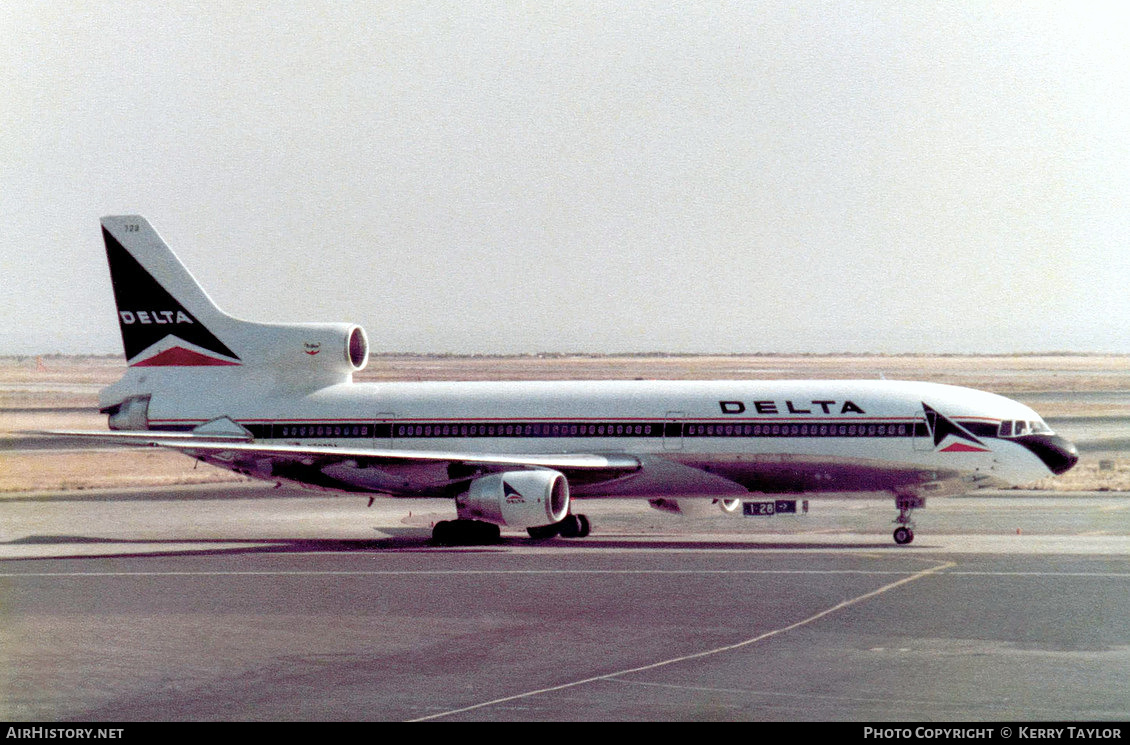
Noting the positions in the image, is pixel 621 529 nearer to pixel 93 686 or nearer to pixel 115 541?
pixel 115 541

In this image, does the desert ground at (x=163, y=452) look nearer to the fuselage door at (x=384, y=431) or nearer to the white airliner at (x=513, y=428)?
the white airliner at (x=513, y=428)

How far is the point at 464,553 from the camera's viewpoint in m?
35.4

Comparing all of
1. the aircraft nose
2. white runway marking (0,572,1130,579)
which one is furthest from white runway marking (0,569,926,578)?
the aircraft nose

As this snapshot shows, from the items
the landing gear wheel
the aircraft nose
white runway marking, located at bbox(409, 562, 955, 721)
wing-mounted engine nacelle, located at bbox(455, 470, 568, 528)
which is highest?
the aircraft nose

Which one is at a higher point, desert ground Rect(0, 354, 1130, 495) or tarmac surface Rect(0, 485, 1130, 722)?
desert ground Rect(0, 354, 1130, 495)

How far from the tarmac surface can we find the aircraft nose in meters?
1.88

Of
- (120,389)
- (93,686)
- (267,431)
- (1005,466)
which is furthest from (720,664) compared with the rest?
(120,389)

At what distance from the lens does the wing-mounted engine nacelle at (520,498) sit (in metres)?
35.4

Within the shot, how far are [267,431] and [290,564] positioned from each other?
8935mm

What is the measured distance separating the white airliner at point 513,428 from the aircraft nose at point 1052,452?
0.14 feet

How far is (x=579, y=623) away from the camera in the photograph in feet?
78.7

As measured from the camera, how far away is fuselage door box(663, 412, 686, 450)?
37.6 m

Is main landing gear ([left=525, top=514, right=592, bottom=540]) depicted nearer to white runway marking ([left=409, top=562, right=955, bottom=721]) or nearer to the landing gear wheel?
the landing gear wheel

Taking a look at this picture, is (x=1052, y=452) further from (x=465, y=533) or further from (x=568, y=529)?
(x=465, y=533)
